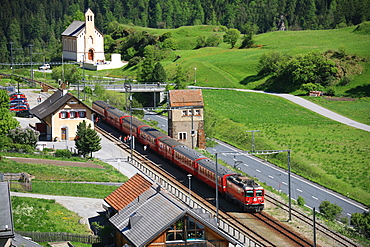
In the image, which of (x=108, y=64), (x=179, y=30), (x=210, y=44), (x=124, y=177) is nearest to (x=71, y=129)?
(x=124, y=177)

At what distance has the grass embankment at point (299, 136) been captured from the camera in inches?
3031

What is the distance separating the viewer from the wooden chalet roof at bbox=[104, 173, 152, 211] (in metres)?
45.4

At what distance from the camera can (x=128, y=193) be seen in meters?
46.7

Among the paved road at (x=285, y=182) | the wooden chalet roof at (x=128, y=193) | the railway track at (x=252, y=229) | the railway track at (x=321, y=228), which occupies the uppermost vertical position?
the wooden chalet roof at (x=128, y=193)

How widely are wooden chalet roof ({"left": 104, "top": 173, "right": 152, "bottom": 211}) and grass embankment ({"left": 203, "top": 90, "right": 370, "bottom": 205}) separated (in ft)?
101

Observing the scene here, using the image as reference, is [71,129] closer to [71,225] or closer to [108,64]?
[71,225]

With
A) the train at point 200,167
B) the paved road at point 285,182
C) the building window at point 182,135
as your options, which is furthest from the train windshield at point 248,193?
the building window at point 182,135

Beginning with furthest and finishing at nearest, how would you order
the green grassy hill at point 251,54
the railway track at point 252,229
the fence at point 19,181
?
1. the green grassy hill at point 251,54
2. the fence at point 19,181
3. the railway track at point 252,229

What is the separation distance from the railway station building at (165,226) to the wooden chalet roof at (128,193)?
3772 mm

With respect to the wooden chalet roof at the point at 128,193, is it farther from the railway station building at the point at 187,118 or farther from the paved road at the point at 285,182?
the railway station building at the point at 187,118

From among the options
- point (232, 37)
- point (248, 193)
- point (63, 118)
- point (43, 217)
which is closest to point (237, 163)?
point (63, 118)

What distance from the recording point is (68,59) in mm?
168375

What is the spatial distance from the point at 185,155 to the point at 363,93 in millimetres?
64802

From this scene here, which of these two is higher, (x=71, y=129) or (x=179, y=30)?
(x=179, y=30)
